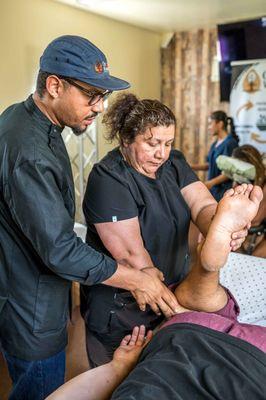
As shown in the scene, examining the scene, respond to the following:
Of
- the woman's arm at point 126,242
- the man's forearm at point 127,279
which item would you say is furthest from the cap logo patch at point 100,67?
the man's forearm at point 127,279

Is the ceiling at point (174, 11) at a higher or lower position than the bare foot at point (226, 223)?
higher

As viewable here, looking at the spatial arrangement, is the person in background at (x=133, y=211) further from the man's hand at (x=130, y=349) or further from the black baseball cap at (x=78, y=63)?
the black baseball cap at (x=78, y=63)

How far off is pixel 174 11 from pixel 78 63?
3.91m

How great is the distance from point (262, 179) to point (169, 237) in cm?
158

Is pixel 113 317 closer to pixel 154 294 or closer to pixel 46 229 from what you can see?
pixel 154 294

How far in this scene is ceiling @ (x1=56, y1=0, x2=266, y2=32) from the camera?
4.18 metres

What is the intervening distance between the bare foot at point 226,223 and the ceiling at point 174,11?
3.44 meters

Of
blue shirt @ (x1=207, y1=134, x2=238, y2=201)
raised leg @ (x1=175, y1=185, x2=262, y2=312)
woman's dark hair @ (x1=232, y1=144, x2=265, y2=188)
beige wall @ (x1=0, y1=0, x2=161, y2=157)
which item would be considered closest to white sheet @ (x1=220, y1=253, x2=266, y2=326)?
raised leg @ (x1=175, y1=185, x2=262, y2=312)

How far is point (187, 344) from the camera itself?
1.06 m

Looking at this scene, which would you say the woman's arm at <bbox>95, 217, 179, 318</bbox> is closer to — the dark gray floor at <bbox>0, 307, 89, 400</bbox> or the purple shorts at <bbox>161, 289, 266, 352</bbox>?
the purple shorts at <bbox>161, 289, 266, 352</bbox>

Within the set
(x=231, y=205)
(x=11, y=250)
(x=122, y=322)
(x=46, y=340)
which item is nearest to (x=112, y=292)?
(x=122, y=322)

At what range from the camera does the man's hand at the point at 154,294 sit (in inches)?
48.8

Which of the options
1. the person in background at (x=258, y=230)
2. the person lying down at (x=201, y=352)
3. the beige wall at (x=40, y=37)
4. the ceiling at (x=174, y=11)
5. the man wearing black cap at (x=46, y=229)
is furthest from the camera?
the ceiling at (x=174, y=11)

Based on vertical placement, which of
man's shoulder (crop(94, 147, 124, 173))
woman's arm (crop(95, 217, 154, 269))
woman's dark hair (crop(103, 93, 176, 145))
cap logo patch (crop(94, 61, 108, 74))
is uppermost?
cap logo patch (crop(94, 61, 108, 74))
